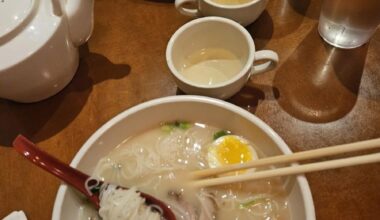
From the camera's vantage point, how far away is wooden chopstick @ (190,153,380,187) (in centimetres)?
87

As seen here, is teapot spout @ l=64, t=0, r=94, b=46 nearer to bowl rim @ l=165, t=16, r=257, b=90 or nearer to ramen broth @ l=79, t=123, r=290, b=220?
bowl rim @ l=165, t=16, r=257, b=90

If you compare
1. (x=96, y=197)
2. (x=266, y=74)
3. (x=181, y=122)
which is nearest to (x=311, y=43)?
(x=266, y=74)

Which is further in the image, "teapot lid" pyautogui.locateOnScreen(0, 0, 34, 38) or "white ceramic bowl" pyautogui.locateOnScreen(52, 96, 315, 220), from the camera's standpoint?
"teapot lid" pyautogui.locateOnScreen(0, 0, 34, 38)

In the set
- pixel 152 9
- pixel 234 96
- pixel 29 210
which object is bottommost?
pixel 29 210

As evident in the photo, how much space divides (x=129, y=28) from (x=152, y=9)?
5.1 inches

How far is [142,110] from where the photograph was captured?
3.82 ft

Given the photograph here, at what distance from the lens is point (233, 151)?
116 cm

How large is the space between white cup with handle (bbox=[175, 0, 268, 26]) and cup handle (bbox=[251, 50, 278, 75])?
0.66 ft

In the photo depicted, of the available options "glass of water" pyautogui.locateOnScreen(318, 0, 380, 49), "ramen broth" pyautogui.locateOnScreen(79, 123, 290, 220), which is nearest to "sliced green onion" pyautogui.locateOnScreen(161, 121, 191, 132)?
"ramen broth" pyautogui.locateOnScreen(79, 123, 290, 220)

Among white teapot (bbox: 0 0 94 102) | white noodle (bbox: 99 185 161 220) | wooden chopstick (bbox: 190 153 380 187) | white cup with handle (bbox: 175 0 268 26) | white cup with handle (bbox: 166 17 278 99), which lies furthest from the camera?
white cup with handle (bbox: 175 0 268 26)

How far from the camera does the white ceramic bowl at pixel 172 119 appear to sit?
1017 mm

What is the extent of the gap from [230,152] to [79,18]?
24.3 inches

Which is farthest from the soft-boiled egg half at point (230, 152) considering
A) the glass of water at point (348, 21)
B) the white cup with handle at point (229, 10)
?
the glass of water at point (348, 21)

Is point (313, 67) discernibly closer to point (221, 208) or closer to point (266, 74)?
point (266, 74)
